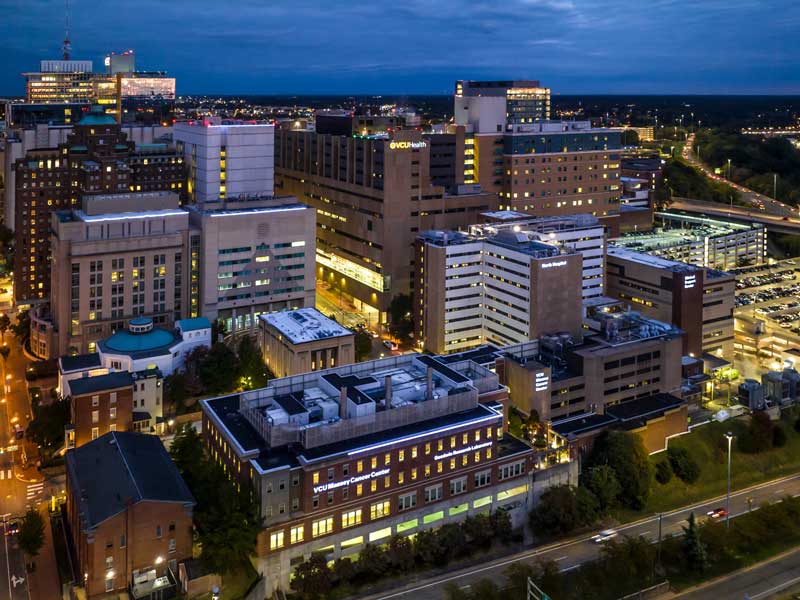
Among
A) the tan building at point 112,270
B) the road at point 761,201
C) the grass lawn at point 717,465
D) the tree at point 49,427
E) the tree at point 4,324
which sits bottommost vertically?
the grass lawn at point 717,465

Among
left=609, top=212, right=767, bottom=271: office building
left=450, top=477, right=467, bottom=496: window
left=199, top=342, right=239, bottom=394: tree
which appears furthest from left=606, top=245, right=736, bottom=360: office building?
left=199, top=342, right=239, bottom=394: tree

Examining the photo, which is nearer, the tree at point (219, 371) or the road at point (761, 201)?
the tree at point (219, 371)

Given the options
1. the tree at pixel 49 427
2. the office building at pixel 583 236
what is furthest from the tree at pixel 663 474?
the tree at pixel 49 427

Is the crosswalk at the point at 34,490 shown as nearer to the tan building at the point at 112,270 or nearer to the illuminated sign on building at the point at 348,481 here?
the tan building at the point at 112,270

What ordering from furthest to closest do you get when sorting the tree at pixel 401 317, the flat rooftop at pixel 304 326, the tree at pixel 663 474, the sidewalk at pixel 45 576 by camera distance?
the tree at pixel 401 317 < the flat rooftop at pixel 304 326 < the tree at pixel 663 474 < the sidewalk at pixel 45 576

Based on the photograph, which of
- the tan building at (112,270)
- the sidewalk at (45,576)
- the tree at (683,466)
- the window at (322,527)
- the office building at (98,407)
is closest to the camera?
the sidewalk at (45,576)

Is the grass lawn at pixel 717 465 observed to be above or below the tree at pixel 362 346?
below

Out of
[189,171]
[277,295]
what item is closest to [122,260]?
[277,295]

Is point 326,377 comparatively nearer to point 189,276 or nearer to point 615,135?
point 189,276
